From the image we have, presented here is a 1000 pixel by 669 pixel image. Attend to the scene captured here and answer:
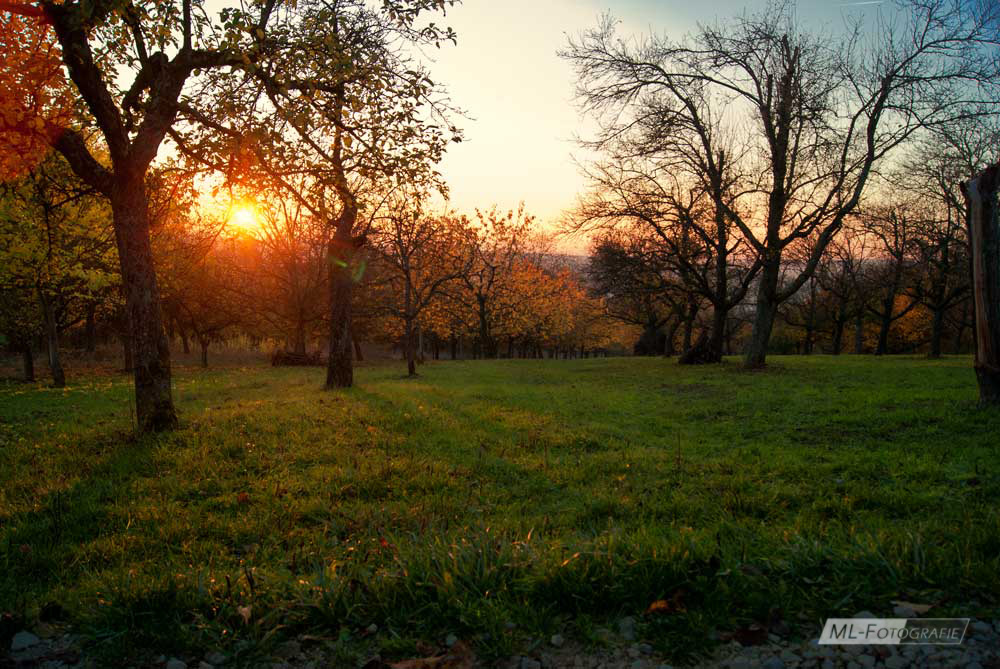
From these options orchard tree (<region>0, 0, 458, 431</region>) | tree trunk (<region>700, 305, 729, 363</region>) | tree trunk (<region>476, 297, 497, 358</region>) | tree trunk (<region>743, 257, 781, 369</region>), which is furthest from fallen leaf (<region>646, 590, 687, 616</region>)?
tree trunk (<region>476, 297, 497, 358</region>)

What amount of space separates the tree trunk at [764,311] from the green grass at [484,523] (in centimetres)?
1139

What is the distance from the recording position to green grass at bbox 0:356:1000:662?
2951 millimetres

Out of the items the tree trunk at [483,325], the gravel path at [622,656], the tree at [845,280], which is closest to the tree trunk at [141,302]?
the gravel path at [622,656]

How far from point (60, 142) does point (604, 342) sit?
58.7 metres

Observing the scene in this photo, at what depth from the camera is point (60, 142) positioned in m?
7.80

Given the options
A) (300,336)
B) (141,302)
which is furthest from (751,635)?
(300,336)

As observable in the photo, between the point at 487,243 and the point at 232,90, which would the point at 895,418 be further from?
the point at 487,243

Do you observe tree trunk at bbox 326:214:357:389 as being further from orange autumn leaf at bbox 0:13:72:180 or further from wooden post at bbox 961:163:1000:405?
wooden post at bbox 961:163:1000:405

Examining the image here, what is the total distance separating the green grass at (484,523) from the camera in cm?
295

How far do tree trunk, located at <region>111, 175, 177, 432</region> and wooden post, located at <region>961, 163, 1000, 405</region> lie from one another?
13.5 meters

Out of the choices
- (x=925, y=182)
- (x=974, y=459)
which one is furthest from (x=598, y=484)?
(x=925, y=182)

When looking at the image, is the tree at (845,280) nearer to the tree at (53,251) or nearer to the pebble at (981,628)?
the pebble at (981,628)

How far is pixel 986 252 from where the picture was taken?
28.6 ft

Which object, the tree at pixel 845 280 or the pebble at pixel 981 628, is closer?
the pebble at pixel 981 628
